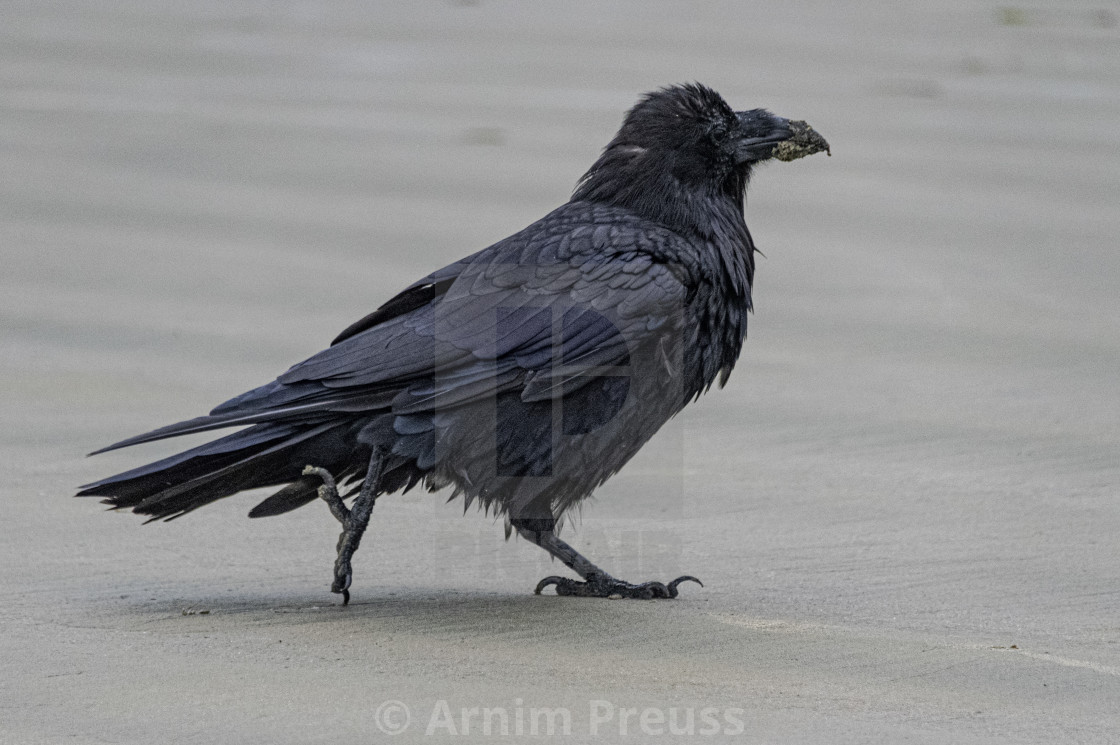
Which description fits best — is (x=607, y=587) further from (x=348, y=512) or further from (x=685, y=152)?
(x=685, y=152)

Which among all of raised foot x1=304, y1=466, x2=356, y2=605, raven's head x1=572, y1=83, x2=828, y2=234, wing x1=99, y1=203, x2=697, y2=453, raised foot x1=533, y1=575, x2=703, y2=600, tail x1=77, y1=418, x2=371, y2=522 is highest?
raven's head x1=572, y1=83, x2=828, y2=234

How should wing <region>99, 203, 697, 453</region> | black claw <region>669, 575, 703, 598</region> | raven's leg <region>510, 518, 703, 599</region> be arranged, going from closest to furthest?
wing <region>99, 203, 697, 453</region> → black claw <region>669, 575, 703, 598</region> → raven's leg <region>510, 518, 703, 599</region>

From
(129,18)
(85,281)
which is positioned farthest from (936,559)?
(129,18)

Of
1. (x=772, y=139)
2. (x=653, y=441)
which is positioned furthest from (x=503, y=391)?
(x=653, y=441)

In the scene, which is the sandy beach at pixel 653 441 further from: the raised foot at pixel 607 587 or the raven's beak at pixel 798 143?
the raven's beak at pixel 798 143

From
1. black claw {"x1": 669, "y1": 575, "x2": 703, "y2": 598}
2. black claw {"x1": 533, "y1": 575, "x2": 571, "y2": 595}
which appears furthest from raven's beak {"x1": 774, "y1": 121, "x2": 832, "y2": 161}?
black claw {"x1": 533, "y1": 575, "x2": 571, "y2": 595}

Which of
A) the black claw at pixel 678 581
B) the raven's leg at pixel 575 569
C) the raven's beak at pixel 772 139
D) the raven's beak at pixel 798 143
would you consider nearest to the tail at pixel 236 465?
the raven's leg at pixel 575 569

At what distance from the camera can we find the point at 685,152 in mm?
5027

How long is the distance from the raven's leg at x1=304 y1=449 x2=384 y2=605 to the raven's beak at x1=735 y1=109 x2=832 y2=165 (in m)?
1.60

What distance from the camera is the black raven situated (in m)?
4.46

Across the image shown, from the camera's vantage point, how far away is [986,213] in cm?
825

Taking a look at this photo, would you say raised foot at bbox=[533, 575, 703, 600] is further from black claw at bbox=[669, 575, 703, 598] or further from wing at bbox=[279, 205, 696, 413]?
wing at bbox=[279, 205, 696, 413]

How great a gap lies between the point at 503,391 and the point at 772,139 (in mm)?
1349

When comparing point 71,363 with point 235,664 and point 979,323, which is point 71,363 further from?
point 979,323
